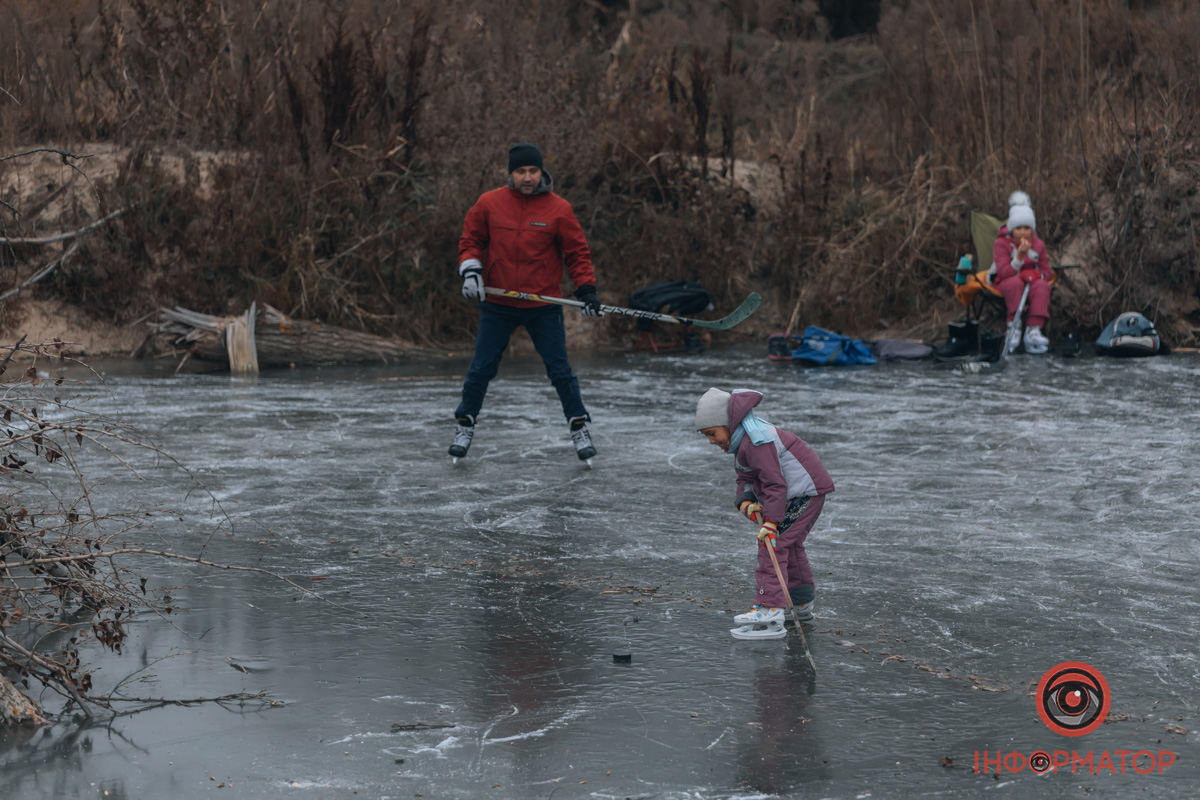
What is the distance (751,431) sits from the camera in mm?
5297

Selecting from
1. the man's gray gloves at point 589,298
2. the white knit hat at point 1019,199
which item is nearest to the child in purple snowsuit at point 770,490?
the man's gray gloves at point 589,298

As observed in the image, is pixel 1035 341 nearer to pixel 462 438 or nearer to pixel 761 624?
pixel 462 438

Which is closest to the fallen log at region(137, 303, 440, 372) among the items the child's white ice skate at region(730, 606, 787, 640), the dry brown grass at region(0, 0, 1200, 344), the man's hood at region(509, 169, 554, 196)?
the dry brown grass at region(0, 0, 1200, 344)

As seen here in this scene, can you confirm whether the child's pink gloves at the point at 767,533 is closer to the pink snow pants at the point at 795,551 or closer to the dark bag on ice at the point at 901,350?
the pink snow pants at the point at 795,551

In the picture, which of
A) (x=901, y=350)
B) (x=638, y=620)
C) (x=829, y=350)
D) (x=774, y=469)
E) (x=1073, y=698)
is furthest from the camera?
(x=901, y=350)

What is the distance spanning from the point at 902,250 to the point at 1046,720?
1342 centimetres

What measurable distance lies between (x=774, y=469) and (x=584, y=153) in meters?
12.6

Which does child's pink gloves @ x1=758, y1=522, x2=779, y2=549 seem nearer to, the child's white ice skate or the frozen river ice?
the child's white ice skate

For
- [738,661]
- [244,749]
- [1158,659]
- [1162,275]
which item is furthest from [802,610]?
[1162,275]

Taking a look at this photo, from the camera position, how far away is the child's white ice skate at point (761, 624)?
5.16 meters

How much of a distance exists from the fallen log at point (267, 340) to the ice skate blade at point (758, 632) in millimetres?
10073

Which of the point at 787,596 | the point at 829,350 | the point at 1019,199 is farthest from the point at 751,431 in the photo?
the point at 1019,199

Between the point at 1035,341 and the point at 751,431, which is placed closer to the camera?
the point at 751,431

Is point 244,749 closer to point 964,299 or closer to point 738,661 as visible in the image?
point 738,661
